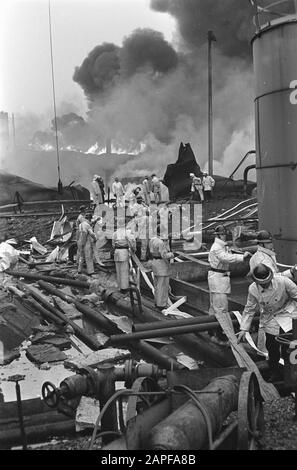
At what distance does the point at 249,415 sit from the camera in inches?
164

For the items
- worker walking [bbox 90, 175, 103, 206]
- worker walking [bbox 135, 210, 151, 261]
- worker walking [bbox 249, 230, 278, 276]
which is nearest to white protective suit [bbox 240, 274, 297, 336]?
worker walking [bbox 249, 230, 278, 276]

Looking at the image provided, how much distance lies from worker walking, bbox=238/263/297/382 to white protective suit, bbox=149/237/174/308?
4.05 metres

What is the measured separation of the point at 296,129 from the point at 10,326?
6726 millimetres

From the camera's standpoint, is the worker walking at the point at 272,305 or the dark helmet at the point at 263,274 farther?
the worker walking at the point at 272,305

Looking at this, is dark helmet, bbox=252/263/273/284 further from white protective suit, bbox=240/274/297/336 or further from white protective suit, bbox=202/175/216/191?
white protective suit, bbox=202/175/216/191

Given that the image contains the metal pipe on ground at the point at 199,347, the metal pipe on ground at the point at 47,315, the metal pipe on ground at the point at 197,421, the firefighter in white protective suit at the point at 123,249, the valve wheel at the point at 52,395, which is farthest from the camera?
the firefighter in white protective suit at the point at 123,249

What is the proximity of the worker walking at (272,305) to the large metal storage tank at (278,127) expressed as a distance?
158 inches

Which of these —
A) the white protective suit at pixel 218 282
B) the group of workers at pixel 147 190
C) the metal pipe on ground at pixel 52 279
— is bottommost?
the metal pipe on ground at pixel 52 279

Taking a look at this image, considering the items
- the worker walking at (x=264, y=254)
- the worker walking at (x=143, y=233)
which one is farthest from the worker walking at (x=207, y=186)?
the worker walking at (x=264, y=254)

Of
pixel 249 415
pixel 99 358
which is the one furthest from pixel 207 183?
pixel 249 415

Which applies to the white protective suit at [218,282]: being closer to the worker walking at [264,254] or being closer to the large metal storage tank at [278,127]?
the worker walking at [264,254]

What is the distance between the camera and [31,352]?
26.3ft

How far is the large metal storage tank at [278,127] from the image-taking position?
919 cm

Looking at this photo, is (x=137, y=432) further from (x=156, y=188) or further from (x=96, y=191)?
(x=156, y=188)
